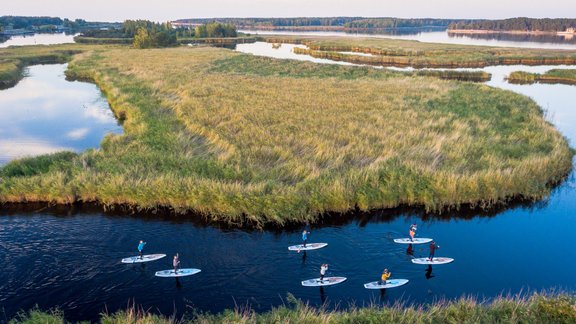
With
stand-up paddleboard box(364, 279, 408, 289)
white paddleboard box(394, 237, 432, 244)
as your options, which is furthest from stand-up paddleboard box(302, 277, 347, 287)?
white paddleboard box(394, 237, 432, 244)

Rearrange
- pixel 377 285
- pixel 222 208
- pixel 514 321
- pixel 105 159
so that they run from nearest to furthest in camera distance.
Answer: pixel 514 321 → pixel 377 285 → pixel 222 208 → pixel 105 159

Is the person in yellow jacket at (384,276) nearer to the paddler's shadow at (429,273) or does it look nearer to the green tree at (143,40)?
the paddler's shadow at (429,273)

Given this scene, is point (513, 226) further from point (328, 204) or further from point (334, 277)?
point (334, 277)

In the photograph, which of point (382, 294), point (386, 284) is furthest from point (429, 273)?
point (382, 294)

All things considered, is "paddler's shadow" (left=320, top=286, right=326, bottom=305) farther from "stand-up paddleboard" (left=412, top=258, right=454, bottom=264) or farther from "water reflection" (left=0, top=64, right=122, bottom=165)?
"water reflection" (left=0, top=64, right=122, bottom=165)

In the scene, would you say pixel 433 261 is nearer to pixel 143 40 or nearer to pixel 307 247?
pixel 307 247

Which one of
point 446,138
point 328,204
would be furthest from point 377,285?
point 446,138

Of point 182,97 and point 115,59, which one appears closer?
point 182,97
